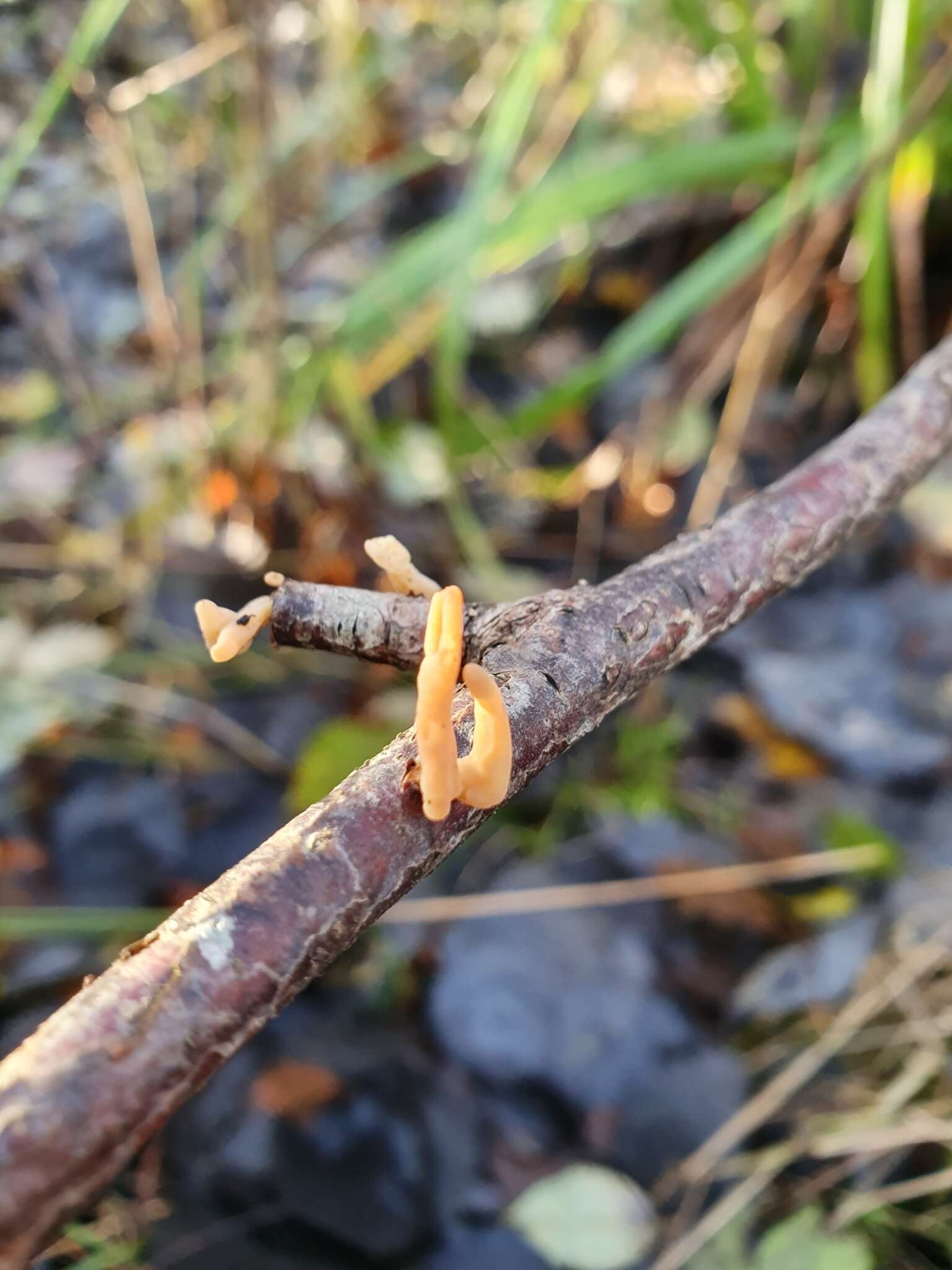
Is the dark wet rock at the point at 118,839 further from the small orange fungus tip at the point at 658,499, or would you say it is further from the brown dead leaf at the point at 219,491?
the small orange fungus tip at the point at 658,499

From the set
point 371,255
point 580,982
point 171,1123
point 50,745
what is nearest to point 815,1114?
point 580,982

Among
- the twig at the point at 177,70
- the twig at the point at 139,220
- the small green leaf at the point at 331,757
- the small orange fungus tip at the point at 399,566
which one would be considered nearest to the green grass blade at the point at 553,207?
the twig at the point at 139,220

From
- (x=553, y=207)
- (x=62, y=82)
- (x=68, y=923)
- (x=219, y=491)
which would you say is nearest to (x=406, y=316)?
(x=553, y=207)

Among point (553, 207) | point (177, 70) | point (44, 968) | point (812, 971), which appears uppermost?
point (177, 70)

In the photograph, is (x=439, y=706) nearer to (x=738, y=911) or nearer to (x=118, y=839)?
(x=738, y=911)

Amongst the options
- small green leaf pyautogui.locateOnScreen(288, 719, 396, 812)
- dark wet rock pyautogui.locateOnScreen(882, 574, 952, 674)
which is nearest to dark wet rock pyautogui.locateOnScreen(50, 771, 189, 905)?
small green leaf pyautogui.locateOnScreen(288, 719, 396, 812)
